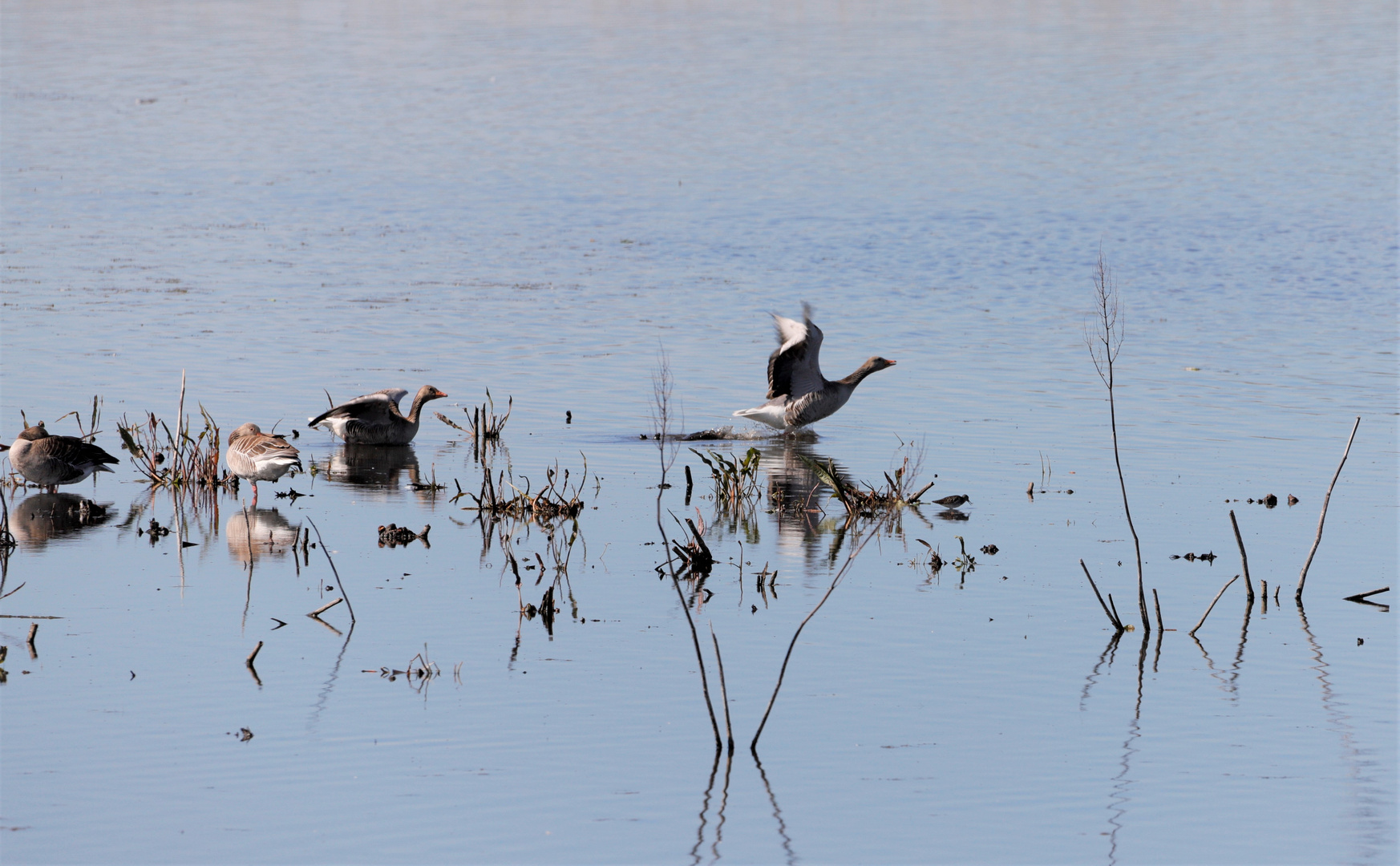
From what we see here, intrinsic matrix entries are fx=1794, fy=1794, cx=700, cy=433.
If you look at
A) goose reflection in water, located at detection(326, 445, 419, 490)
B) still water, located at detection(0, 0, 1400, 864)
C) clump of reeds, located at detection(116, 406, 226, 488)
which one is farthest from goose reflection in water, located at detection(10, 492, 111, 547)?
goose reflection in water, located at detection(326, 445, 419, 490)

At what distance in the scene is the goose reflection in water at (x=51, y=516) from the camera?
10.7 meters

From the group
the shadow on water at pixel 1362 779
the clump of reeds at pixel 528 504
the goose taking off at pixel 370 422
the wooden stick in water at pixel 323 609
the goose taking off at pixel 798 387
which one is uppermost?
the goose taking off at pixel 798 387

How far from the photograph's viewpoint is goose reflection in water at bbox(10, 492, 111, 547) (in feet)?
35.1

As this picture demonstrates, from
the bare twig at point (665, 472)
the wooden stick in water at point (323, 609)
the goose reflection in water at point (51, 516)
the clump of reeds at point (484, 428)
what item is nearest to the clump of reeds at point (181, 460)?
the goose reflection in water at point (51, 516)

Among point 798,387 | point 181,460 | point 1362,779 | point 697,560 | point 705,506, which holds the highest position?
point 798,387

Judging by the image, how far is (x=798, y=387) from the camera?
1548 centimetres

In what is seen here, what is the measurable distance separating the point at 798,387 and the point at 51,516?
6555mm

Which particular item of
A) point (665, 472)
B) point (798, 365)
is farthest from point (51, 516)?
point (798, 365)

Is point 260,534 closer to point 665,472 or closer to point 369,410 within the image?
point 665,472

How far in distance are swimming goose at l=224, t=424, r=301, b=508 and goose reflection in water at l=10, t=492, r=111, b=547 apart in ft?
2.91

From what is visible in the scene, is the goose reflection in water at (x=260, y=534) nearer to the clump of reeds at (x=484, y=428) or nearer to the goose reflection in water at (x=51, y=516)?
the goose reflection in water at (x=51, y=516)

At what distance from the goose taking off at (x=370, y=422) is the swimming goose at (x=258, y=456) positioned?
2024mm

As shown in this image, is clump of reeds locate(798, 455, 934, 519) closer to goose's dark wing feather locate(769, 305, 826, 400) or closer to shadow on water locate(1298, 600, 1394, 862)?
goose's dark wing feather locate(769, 305, 826, 400)

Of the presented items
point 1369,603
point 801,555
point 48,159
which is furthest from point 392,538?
point 48,159
